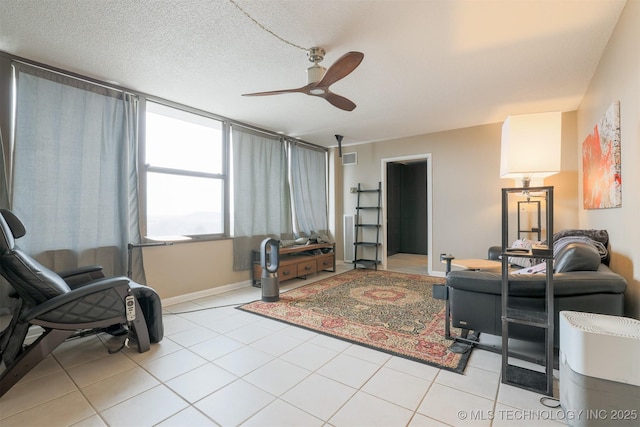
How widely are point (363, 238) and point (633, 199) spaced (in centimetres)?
444

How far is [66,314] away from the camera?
1.99 metres

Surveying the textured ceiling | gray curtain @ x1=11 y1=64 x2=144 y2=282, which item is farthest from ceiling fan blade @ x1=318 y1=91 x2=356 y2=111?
gray curtain @ x1=11 y1=64 x2=144 y2=282

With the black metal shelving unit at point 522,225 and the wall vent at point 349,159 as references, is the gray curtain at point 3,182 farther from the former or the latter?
the black metal shelving unit at point 522,225

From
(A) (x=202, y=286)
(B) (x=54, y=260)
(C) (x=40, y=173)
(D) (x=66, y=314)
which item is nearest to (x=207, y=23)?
(C) (x=40, y=173)

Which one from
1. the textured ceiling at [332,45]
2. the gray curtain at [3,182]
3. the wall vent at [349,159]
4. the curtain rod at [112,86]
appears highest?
the textured ceiling at [332,45]

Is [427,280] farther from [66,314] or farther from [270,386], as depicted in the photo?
[66,314]

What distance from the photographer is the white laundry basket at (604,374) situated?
129cm

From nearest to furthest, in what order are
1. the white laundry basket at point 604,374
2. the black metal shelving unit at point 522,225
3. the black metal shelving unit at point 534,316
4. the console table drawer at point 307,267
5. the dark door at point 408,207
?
the white laundry basket at point 604,374 → the black metal shelving unit at point 534,316 → the black metal shelving unit at point 522,225 → the console table drawer at point 307,267 → the dark door at point 408,207

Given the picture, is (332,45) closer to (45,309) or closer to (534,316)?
(534,316)

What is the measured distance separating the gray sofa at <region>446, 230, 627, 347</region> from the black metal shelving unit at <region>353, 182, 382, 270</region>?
3.52 meters

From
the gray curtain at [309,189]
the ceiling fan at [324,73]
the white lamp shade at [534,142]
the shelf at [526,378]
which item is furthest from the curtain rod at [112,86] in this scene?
the shelf at [526,378]

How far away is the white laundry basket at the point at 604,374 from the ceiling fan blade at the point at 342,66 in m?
Result: 2.02

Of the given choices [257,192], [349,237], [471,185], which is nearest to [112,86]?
[257,192]

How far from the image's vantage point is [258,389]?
1833mm
